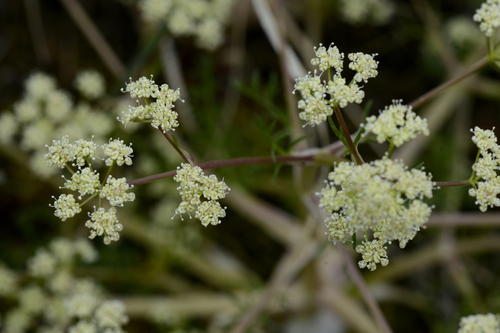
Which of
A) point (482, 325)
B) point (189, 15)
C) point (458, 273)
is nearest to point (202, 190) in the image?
point (482, 325)

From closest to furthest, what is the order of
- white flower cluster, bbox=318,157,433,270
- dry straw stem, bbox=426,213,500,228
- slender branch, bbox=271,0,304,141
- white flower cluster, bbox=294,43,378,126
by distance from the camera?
white flower cluster, bbox=318,157,433,270 < white flower cluster, bbox=294,43,378,126 < slender branch, bbox=271,0,304,141 < dry straw stem, bbox=426,213,500,228

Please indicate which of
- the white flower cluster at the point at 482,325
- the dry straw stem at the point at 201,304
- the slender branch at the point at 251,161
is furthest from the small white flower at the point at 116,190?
the dry straw stem at the point at 201,304

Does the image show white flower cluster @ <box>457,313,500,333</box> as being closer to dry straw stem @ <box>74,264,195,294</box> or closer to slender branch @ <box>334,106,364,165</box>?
slender branch @ <box>334,106,364,165</box>

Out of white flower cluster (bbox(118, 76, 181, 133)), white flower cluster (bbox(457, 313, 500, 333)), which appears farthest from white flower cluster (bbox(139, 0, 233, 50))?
white flower cluster (bbox(457, 313, 500, 333))

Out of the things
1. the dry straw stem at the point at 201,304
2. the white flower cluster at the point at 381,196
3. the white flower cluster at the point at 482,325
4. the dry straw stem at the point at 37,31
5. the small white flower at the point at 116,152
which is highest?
the dry straw stem at the point at 37,31

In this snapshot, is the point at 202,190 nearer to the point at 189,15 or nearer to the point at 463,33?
the point at 189,15

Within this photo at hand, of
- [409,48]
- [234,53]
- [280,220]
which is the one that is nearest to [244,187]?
[280,220]

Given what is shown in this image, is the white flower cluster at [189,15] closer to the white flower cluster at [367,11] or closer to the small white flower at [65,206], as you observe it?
the white flower cluster at [367,11]

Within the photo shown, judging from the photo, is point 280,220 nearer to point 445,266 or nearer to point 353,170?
point 445,266
